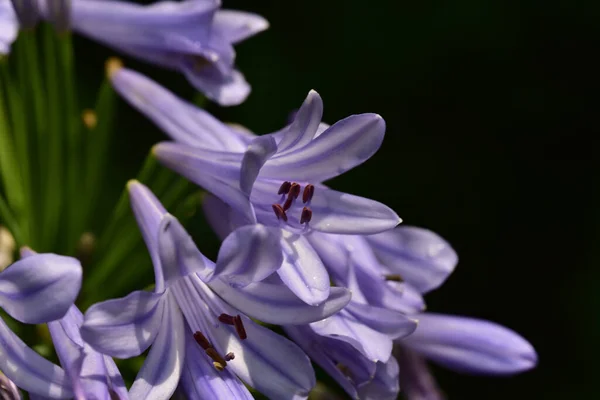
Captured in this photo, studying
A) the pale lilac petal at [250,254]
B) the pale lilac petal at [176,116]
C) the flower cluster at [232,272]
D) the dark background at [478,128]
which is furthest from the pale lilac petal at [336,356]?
the dark background at [478,128]

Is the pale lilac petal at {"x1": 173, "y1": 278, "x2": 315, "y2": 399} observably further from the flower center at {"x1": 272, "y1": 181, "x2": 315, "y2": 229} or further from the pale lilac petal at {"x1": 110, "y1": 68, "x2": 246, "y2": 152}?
the pale lilac petal at {"x1": 110, "y1": 68, "x2": 246, "y2": 152}

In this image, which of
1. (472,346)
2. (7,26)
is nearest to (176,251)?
(7,26)

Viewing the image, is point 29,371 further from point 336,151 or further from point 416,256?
point 416,256

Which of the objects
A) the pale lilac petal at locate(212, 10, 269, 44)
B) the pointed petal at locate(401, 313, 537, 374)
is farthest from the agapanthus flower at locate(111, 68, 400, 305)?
the pointed petal at locate(401, 313, 537, 374)

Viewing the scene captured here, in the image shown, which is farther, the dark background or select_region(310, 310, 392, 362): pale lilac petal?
the dark background

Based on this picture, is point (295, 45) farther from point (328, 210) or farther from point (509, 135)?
point (328, 210)

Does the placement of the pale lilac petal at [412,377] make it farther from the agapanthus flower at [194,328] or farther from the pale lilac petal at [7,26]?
the pale lilac petal at [7,26]

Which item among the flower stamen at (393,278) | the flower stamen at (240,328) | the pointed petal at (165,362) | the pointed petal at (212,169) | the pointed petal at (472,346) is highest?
the pointed petal at (212,169)
